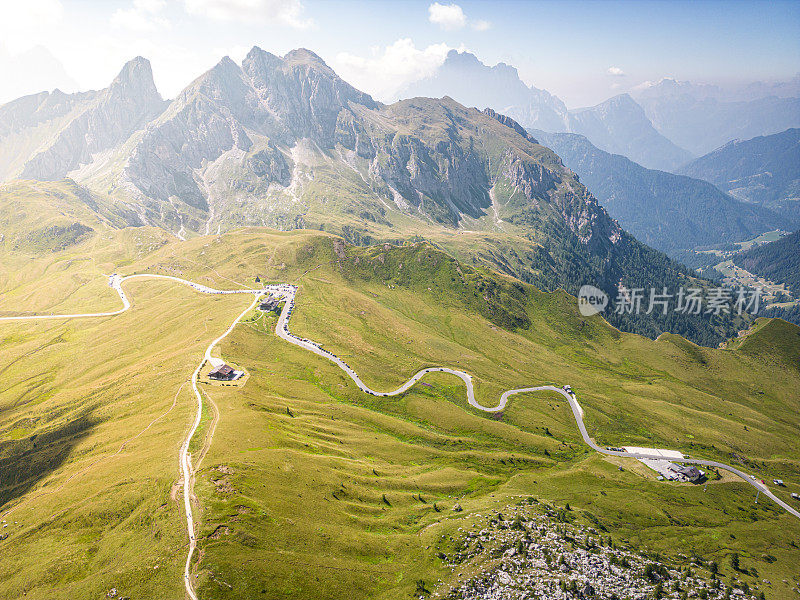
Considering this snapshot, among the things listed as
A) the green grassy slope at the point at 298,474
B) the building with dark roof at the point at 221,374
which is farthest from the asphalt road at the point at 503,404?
the building with dark roof at the point at 221,374

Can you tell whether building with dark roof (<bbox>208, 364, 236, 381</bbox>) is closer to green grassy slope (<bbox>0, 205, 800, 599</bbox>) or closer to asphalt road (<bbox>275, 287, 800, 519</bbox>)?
green grassy slope (<bbox>0, 205, 800, 599</bbox>)

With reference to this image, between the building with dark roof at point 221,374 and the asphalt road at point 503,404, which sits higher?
the building with dark roof at point 221,374

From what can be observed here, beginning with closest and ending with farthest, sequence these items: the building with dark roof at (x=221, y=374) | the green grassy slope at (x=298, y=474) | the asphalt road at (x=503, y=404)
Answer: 1. the green grassy slope at (x=298, y=474)
2. the building with dark roof at (x=221, y=374)
3. the asphalt road at (x=503, y=404)

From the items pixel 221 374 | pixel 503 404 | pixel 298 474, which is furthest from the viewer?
pixel 503 404

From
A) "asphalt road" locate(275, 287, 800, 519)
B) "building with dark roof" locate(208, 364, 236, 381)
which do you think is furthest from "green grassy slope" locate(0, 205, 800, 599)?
"building with dark roof" locate(208, 364, 236, 381)

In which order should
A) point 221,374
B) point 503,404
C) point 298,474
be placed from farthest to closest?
1. point 503,404
2. point 221,374
3. point 298,474

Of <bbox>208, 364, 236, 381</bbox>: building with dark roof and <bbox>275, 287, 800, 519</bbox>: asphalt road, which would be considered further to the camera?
<bbox>275, 287, 800, 519</bbox>: asphalt road

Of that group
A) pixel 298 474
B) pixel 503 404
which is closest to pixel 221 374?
pixel 298 474

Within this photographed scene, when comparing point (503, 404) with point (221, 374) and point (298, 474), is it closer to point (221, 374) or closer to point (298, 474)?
point (298, 474)

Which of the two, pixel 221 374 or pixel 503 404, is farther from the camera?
pixel 503 404

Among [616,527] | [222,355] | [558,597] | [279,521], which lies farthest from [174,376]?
[616,527]

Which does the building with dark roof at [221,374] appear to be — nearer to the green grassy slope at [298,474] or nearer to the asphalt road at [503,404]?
the green grassy slope at [298,474]

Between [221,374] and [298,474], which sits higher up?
[221,374]

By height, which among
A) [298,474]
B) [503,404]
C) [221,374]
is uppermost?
[221,374]
